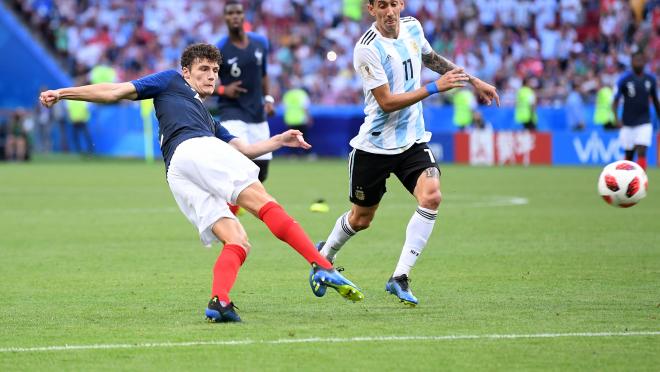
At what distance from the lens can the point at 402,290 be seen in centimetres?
885

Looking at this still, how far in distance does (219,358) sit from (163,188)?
55.7 ft

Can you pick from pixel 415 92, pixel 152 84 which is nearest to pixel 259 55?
pixel 415 92

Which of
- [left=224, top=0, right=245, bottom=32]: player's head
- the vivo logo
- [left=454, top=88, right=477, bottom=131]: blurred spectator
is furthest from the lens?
[left=454, top=88, right=477, bottom=131]: blurred spectator

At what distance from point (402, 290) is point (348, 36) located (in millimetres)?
30556

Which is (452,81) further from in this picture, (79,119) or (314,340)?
(79,119)

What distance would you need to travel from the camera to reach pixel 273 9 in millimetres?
40562

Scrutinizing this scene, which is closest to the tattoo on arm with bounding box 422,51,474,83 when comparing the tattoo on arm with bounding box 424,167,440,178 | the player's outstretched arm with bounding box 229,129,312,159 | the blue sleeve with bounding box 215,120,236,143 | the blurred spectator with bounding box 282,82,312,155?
the tattoo on arm with bounding box 424,167,440,178

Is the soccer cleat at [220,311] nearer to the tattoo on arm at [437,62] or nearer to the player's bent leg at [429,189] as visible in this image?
the player's bent leg at [429,189]

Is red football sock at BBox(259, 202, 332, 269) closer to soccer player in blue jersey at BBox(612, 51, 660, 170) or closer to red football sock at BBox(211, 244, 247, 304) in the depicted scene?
red football sock at BBox(211, 244, 247, 304)

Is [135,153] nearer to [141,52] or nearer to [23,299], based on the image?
[141,52]

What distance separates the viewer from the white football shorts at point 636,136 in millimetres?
21797

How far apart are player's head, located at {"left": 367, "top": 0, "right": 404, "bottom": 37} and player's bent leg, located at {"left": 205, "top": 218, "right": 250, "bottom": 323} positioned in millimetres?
2097

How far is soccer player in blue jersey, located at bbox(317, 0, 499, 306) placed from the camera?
905 centimetres

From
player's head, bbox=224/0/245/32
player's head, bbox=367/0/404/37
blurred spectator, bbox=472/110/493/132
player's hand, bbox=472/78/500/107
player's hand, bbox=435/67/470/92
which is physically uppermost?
player's head, bbox=367/0/404/37
